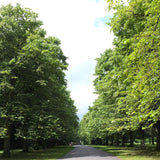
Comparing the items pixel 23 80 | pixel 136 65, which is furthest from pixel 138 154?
pixel 136 65

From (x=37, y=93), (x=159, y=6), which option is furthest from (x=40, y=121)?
(x=159, y=6)

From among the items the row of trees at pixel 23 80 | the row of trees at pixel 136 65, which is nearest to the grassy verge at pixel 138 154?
the row of trees at pixel 136 65

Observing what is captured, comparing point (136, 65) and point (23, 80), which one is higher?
Answer: point (23, 80)

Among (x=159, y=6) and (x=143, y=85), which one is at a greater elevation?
(x=159, y=6)

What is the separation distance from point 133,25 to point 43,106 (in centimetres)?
1132

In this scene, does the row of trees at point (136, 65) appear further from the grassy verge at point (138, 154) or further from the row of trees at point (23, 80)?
the row of trees at point (23, 80)

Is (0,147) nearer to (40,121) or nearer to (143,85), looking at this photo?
(40,121)

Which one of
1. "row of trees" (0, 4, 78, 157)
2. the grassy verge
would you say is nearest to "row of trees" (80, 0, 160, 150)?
the grassy verge

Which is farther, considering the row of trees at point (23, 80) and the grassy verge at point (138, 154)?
the row of trees at point (23, 80)

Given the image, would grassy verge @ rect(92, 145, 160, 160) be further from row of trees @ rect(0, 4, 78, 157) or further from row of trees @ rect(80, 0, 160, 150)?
row of trees @ rect(0, 4, 78, 157)

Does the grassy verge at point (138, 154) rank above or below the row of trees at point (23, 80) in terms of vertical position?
below

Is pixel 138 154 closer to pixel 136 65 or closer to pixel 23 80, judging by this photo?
pixel 23 80

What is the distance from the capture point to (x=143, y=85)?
6391mm

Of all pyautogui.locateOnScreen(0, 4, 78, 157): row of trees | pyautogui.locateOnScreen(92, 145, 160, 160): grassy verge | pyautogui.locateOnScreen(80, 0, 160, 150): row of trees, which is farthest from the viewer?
pyautogui.locateOnScreen(0, 4, 78, 157): row of trees
